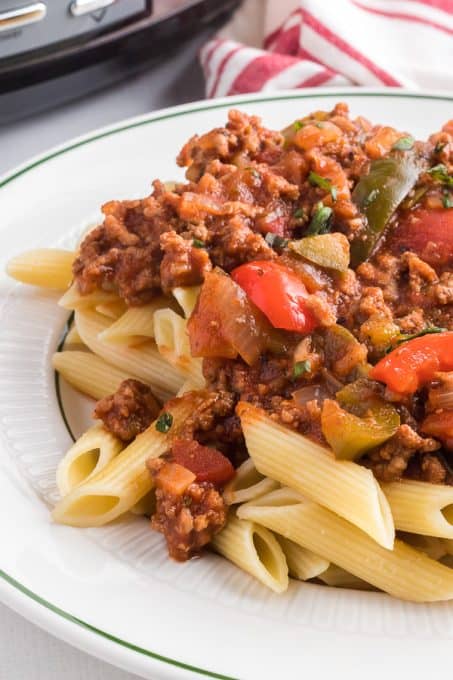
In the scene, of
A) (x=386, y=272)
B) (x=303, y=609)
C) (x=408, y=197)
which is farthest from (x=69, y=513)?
(x=408, y=197)

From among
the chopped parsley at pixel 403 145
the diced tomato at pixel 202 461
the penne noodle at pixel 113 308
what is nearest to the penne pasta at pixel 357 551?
the diced tomato at pixel 202 461

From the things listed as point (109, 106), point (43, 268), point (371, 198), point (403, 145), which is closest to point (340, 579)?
point (371, 198)

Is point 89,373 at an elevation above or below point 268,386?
below

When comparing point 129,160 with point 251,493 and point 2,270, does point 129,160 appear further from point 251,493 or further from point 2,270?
point 251,493

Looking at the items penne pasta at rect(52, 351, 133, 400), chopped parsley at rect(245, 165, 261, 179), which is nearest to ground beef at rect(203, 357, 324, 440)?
penne pasta at rect(52, 351, 133, 400)

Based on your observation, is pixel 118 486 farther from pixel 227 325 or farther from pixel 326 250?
pixel 326 250

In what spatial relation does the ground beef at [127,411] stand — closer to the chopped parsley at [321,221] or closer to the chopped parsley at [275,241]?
the chopped parsley at [275,241]
